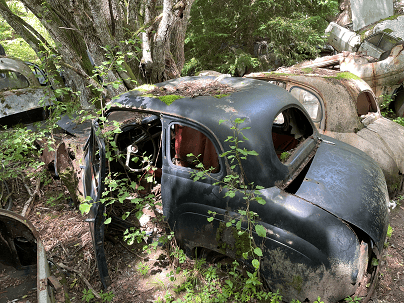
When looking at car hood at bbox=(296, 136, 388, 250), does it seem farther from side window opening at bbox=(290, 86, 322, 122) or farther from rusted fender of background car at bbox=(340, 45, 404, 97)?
rusted fender of background car at bbox=(340, 45, 404, 97)

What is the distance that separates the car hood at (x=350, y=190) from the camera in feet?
7.43

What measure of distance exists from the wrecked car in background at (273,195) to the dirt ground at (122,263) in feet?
0.97

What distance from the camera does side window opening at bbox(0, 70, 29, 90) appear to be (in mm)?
6191

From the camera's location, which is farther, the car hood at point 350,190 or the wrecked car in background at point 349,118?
the wrecked car in background at point 349,118

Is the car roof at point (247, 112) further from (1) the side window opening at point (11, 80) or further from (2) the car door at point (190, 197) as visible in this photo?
(1) the side window opening at point (11, 80)

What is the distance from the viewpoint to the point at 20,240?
9.16 feet

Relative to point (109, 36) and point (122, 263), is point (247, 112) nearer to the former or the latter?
point (122, 263)

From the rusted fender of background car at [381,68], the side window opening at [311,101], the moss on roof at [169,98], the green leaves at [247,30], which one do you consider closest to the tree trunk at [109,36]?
the moss on roof at [169,98]

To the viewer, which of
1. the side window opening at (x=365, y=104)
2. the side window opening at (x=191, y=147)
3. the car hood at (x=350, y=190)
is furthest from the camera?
the side window opening at (x=365, y=104)

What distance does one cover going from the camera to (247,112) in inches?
102

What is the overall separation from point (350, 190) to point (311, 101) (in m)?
2.42

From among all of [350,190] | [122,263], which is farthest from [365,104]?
[122,263]

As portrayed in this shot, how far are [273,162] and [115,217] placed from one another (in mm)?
2013

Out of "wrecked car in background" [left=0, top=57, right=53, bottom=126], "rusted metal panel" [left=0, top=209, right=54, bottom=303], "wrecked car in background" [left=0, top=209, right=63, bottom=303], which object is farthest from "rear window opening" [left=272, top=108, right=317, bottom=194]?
"wrecked car in background" [left=0, top=57, right=53, bottom=126]
